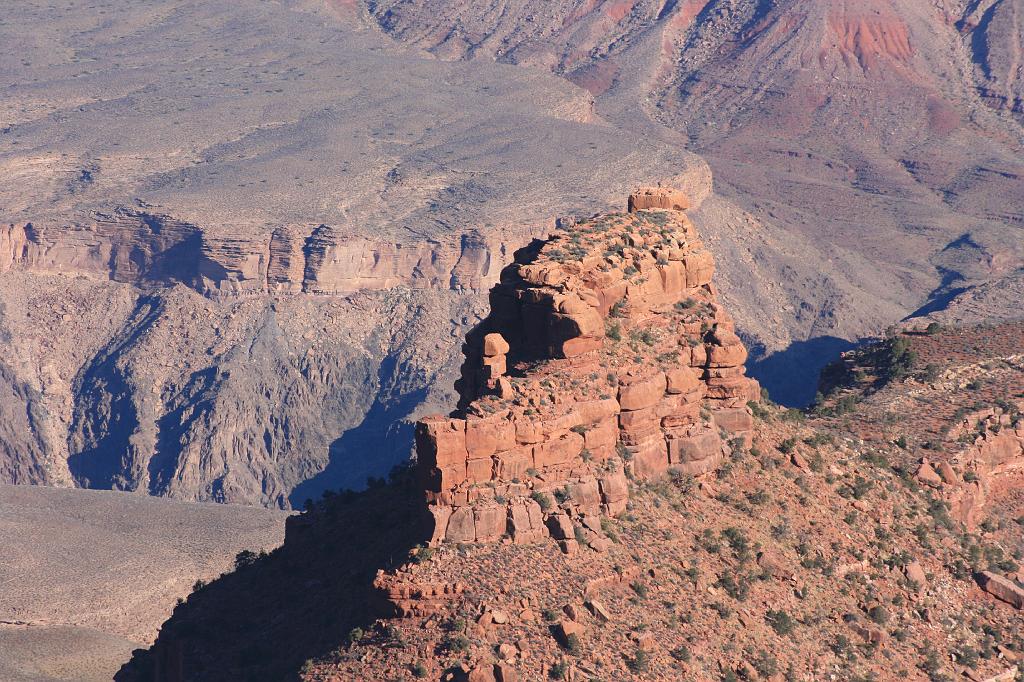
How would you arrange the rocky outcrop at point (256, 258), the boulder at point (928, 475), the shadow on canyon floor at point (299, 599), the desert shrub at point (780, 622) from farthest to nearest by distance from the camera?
the rocky outcrop at point (256, 258) → the boulder at point (928, 475) → the desert shrub at point (780, 622) → the shadow on canyon floor at point (299, 599)

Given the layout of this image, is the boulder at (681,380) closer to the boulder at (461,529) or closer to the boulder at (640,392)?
the boulder at (640,392)

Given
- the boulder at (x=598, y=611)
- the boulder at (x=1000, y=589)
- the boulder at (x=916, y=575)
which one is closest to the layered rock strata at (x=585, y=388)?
the boulder at (x=598, y=611)

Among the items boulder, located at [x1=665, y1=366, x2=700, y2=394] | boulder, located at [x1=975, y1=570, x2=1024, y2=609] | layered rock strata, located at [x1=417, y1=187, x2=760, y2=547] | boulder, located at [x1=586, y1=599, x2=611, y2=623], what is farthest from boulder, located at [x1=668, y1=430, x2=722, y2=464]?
boulder, located at [x1=975, y1=570, x2=1024, y2=609]

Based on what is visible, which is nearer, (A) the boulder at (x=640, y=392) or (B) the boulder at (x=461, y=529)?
(B) the boulder at (x=461, y=529)

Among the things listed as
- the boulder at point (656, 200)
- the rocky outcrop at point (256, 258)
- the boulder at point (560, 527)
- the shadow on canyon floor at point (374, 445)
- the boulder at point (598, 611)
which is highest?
the boulder at point (656, 200)

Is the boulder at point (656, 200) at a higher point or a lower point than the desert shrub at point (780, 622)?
higher

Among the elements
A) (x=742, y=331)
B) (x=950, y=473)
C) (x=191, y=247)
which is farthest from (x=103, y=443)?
(x=950, y=473)

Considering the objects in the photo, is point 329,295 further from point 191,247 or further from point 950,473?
point 950,473
